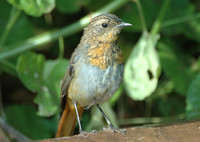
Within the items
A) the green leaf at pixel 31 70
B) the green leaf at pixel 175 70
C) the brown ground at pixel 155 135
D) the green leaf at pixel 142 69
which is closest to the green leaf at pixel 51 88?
the green leaf at pixel 31 70

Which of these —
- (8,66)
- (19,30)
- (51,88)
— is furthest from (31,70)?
(19,30)

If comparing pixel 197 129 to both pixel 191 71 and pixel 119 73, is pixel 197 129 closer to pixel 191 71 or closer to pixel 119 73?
pixel 119 73

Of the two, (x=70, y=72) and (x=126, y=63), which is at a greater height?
(x=126, y=63)

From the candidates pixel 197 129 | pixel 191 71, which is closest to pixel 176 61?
pixel 191 71

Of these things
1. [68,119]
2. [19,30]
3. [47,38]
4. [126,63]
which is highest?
[19,30]

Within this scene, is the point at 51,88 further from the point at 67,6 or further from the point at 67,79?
the point at 67,6

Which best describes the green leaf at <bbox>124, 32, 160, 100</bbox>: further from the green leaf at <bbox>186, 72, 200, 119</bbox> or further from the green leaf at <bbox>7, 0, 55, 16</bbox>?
the green leaf at <bbox>7, 0, 55, 16</bbox>

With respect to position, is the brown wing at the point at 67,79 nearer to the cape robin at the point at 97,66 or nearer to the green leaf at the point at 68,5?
the cape robin at the point at 97,66

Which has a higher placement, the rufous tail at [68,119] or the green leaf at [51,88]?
the green leaf at [51,88]
